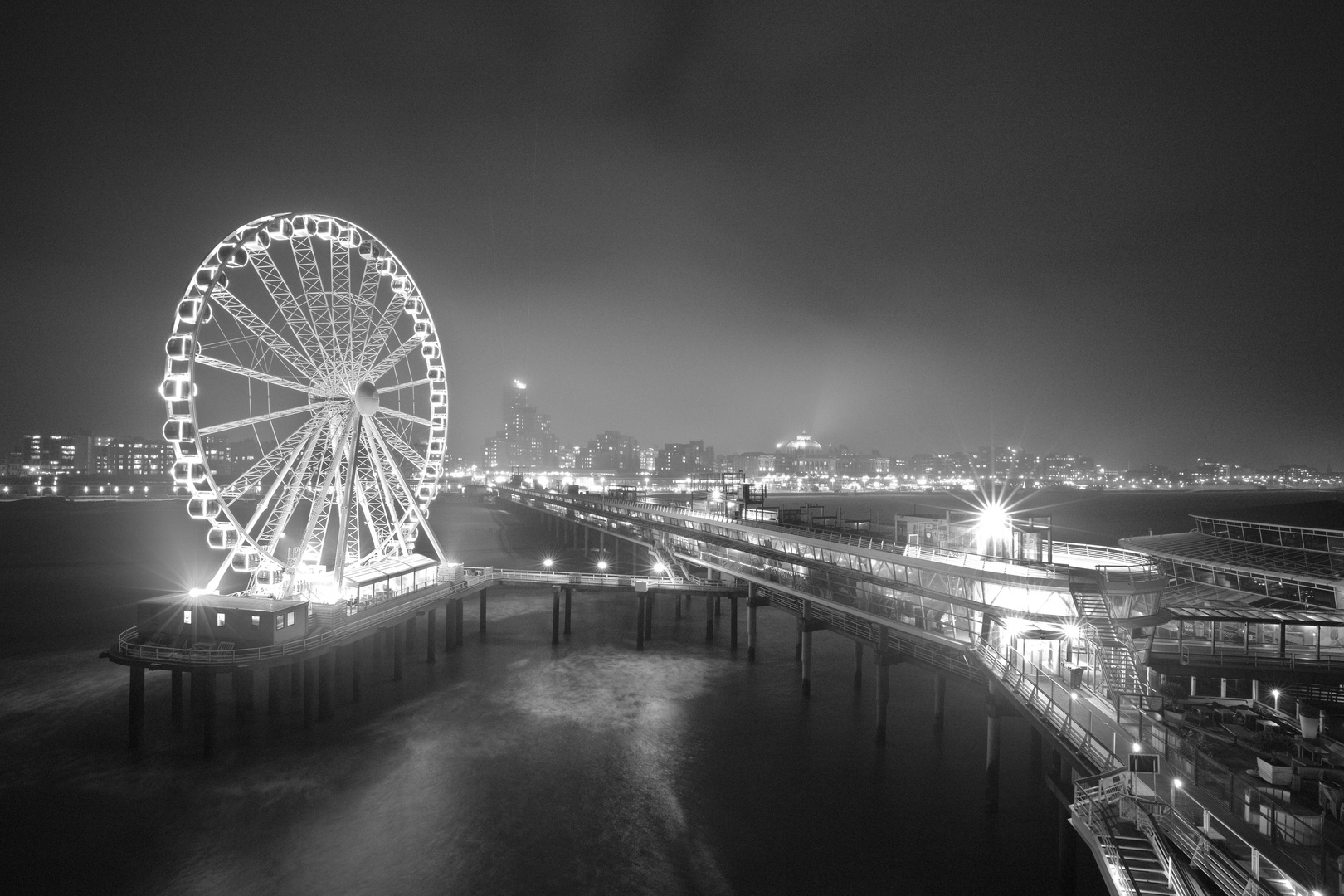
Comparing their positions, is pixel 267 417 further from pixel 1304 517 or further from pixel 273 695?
pixel 1304 517

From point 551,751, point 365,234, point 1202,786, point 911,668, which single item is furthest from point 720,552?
point 1202,786

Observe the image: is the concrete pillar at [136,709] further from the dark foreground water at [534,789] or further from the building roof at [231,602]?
the building roof at [231,602]

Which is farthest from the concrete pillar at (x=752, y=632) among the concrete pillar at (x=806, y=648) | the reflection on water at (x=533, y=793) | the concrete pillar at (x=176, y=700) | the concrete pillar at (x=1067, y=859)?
the concrete pillar at (x=176, y=700)

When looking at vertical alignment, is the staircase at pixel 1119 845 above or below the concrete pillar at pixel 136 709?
above

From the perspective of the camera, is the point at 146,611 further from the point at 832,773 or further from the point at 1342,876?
the point at 1342,876

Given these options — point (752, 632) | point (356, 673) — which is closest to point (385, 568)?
point (356, 673)

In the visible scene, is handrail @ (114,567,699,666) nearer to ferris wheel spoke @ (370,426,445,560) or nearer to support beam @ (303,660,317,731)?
support beam @ (303,660,317,731)
